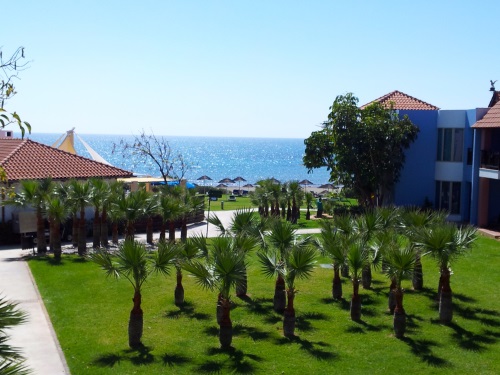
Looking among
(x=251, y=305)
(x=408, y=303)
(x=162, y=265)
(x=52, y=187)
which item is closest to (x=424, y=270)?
(x=408, y=303)

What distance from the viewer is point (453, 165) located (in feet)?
118

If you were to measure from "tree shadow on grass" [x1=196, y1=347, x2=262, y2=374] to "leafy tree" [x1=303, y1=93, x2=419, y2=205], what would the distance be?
21.8 meters

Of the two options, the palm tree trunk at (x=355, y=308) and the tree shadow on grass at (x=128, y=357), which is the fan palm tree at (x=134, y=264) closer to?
the tree shadow on grass at (x=128, y=357)

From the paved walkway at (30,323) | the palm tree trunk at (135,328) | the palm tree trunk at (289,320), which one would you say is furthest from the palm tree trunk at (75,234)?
the palm tree trunk at (289,320)

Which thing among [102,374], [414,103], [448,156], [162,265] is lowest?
[102,374]

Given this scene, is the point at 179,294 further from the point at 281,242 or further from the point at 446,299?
the point at 446,299

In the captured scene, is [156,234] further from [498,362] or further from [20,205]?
[498,362]

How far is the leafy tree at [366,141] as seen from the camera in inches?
1375

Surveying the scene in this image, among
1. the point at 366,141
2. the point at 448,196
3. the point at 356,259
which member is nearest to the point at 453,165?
the point at 448,196

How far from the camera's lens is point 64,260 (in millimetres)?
26000

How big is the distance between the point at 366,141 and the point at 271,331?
66.0 feet

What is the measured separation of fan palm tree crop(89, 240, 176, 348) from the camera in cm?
1510

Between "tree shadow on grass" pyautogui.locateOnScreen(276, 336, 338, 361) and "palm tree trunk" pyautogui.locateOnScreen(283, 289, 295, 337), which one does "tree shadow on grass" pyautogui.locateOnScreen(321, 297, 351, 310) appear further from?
"tree shadow on grass" pyautogui.locateOnScreen(276, 336, 338, 361)

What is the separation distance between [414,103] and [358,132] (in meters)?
6.08
